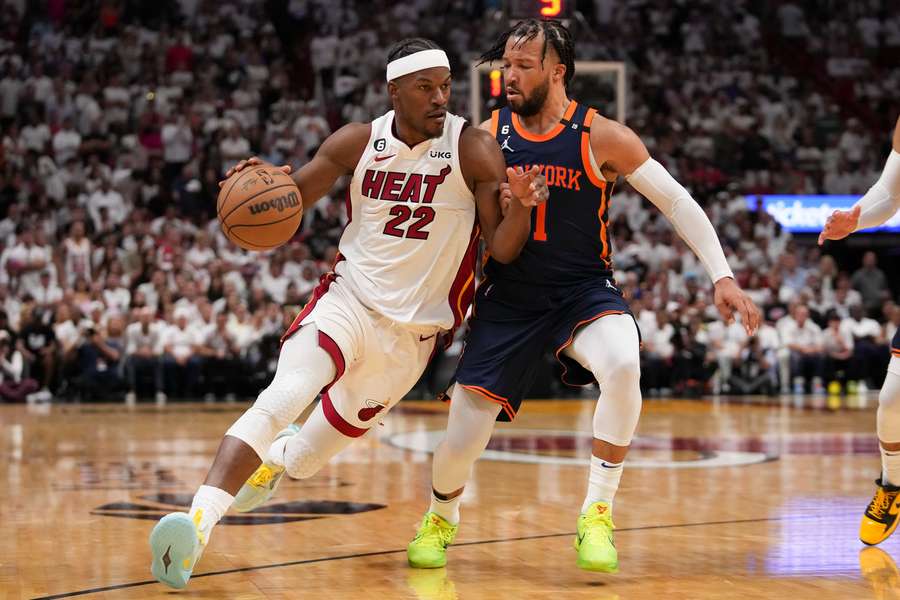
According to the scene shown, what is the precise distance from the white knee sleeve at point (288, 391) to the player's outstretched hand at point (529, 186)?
93 centimetres

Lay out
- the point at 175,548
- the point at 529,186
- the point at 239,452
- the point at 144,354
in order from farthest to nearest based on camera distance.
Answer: the point at 144,354, the point at 529,186, the point at 239,452, the point at 175,548

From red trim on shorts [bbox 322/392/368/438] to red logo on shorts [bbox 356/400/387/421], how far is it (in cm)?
6

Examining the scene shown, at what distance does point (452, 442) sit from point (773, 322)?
1230 centimetres

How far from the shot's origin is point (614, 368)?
4.94 m

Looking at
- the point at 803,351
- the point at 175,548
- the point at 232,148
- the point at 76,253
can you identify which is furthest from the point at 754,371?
the point at 175,548

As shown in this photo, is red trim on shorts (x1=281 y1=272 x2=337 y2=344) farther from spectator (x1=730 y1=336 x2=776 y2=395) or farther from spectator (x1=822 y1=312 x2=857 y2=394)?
spectator (x1=822 y1=312 x2=857 y2=394)

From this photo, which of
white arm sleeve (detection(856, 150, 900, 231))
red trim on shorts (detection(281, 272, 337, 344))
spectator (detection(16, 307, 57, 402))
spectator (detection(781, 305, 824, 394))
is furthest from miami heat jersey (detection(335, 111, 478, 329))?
spectator (detection(781, 305, 824, 394))

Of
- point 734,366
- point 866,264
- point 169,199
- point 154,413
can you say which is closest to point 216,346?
point 154,413

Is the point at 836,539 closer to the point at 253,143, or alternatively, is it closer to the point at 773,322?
the point at 773,322

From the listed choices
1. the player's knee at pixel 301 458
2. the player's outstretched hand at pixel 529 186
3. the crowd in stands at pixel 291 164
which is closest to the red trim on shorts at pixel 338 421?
the player's knee at pixel 301 458

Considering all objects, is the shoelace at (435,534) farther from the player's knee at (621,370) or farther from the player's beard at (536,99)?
the player's beard at (536,99)

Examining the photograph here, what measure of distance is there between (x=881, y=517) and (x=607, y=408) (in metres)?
1.36

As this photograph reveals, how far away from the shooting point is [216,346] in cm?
1523

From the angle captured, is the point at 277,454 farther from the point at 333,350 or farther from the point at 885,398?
the point at 885,398
